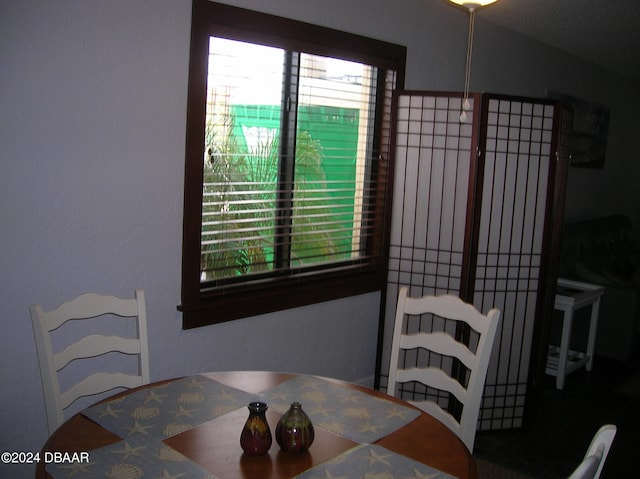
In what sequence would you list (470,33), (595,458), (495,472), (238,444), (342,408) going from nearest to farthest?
(595,458) → (238,444) → (342,408) → (495,472) → (470,33)

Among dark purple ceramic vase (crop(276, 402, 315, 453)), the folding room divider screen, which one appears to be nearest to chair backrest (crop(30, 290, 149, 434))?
dark purple ceramic vase (crop(276, 402, 315, 453))

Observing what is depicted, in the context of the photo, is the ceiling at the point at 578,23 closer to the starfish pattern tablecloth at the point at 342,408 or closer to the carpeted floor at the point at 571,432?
the carpeted floor at the point at 571,432

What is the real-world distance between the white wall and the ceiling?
60.5 inches

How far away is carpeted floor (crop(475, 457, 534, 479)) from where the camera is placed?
3094 millimetres

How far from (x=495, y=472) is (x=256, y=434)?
1.95 meters

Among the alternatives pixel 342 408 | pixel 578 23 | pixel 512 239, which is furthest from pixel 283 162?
pixel 578 23

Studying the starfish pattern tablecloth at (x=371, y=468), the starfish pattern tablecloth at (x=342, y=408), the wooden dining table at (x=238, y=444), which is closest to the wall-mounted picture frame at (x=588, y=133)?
the starfish pattern tablecloth at (x=342, y=408)

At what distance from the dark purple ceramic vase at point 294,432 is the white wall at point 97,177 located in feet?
3.96

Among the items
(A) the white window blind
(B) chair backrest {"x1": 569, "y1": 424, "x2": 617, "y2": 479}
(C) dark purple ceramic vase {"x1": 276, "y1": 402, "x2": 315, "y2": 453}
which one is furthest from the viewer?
(A) the white window blind

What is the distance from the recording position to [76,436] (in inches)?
66.1

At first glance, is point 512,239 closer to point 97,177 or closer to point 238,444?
point 97,177

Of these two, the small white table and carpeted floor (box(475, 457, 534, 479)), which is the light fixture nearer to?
the small white table

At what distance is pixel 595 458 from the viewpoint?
1.10 metres

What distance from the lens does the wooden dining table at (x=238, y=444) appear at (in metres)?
1.57
